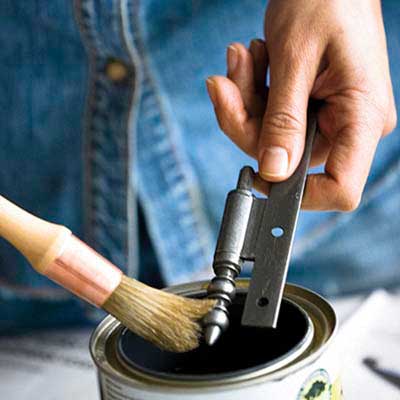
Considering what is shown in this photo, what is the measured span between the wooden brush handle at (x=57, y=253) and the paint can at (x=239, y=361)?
0.12ft

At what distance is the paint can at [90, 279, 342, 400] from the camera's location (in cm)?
40

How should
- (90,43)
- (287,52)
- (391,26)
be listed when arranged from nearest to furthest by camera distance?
(287,52), (90,43), (391,26)

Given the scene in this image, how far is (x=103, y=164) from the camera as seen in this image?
751 millimetres

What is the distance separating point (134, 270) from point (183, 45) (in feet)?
0.77

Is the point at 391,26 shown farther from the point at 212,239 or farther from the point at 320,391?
the point at 320,391

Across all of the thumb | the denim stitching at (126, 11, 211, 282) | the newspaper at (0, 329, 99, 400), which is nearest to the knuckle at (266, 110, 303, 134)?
the thumb

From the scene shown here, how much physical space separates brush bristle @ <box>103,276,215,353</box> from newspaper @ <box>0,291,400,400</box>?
24 centimetres

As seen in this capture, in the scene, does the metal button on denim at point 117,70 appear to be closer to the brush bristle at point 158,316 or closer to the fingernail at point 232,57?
the fingernail at point 232,57

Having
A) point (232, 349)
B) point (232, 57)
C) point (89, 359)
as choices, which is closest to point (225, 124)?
point (232, 57)

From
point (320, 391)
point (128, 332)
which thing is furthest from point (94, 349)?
point (320, 391)

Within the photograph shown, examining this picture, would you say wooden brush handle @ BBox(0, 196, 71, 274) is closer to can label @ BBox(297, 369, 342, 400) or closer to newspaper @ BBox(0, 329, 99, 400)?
can label @ BBox(297, 369, 342, 400)

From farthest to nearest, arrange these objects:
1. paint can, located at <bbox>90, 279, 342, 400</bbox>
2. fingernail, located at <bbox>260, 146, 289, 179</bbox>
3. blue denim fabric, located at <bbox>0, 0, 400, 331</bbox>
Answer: blue denim fabric, located at <bbox>0, 0, 400, 331</bbox> → fingernail, located at <bbox>260, 146, 289, 179</bbox> → paint can, located at <bbox>90, 279, 342, 400</bbox>

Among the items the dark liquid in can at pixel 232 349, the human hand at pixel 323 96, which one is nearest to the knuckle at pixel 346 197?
the human hand at pixel 323 96

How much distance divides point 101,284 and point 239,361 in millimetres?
116
